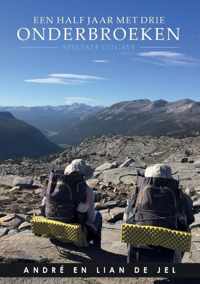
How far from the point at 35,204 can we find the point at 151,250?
1019cm

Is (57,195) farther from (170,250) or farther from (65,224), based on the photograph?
(170,250)

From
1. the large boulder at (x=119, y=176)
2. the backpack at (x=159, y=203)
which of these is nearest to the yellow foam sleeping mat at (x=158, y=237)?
the backpack at (x=159, y=203)

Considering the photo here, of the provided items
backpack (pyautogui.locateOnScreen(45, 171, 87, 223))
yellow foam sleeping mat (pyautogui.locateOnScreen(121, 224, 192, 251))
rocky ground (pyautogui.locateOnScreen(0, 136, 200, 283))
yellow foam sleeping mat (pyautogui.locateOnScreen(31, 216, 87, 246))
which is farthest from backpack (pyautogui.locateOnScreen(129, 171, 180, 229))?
backpack (pyautogui.locateOnScreen(45, 171, 87, 223))

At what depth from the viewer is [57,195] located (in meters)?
11.9

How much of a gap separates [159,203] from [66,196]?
2.15 meters

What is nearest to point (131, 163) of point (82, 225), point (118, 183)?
point (118, 183)

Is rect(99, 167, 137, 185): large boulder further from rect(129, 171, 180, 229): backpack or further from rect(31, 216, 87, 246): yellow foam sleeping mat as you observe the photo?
rect(129, 171, 180, 229): backpack

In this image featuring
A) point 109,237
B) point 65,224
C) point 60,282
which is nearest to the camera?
point 60,282

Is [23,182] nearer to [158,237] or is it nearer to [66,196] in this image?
[66,196]

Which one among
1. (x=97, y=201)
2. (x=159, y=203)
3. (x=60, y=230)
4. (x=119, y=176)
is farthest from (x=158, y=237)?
(x=119, y=176)

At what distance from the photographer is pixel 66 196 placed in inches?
466

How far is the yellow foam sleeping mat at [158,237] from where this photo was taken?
10.4 m

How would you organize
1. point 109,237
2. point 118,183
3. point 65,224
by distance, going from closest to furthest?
point 65,224, point 109,237, point 118,183

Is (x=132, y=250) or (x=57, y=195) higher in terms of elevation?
(x=57, y=195)
